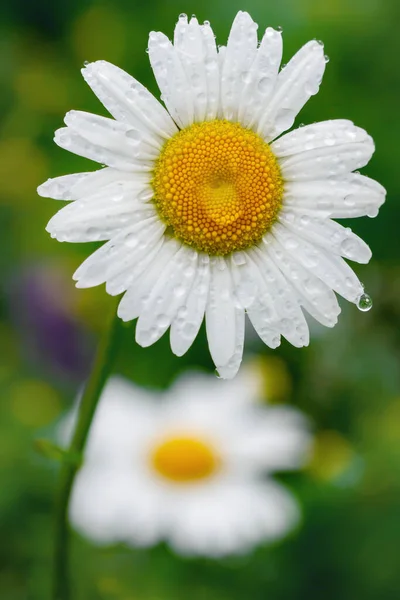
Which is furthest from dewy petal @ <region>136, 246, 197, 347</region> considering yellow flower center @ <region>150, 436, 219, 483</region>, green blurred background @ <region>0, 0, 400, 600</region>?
yellow flower center @ <region>150, 436, 219, 483</region>

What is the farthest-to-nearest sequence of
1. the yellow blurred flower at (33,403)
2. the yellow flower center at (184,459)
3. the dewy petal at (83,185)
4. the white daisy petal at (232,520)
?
the yellow blurred flower at (33,403), the yellow flower center at (184,459), the white daisy petal at (232,520), the dewy petal at (83,185)

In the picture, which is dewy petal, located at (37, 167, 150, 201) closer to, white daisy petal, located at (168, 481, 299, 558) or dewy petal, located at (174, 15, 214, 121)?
dewy petal, located at (174, 15, 214, 121)

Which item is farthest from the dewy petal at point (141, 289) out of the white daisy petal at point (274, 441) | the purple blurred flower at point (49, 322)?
the purple blurred flower at point (49, 322)

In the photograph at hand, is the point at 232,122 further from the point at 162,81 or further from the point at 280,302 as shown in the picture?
the point at 280,302

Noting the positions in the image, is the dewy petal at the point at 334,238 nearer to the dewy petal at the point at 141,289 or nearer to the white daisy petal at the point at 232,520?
the dewy petal at the point at 141,289

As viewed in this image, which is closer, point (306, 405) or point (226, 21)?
point (306, 405)

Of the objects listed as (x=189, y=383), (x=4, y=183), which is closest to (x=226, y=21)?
(x=4, y=183)
